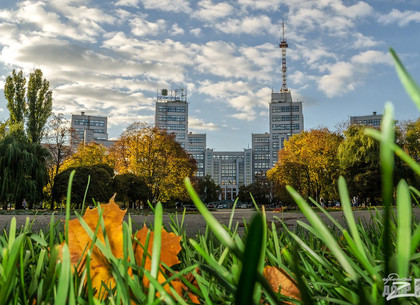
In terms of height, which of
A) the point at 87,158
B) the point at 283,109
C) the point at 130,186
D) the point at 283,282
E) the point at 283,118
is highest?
the point at 283,109

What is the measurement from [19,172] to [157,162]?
354 inches

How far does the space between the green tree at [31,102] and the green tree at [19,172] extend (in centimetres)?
933

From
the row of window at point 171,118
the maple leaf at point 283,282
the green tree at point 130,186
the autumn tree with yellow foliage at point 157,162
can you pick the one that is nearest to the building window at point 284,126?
the row of window at point 171,118

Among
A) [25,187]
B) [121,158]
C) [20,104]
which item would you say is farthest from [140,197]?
[20,104]

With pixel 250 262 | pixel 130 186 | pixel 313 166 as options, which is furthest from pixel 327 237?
pixel 313 166

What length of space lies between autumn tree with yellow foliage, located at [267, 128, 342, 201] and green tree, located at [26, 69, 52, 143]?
62.6 ft

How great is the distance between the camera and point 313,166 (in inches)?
964

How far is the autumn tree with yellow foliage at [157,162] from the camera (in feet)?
79.5

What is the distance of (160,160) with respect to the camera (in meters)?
24.6

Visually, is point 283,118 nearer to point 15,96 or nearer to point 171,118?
point 171,118

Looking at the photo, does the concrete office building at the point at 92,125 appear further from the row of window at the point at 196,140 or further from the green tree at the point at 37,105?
the green tree at the point at 37,105

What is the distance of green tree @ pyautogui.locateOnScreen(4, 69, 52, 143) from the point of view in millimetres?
28067

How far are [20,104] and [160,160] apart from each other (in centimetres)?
1369

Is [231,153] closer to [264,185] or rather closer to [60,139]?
[264,185]
